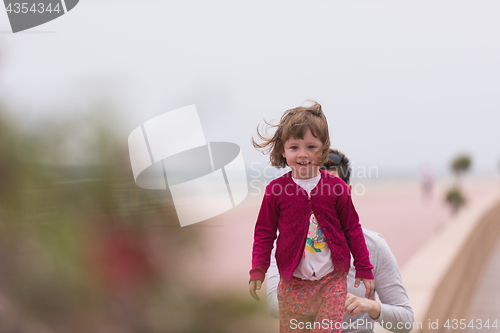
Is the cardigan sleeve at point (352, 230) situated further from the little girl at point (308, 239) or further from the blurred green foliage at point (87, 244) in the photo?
the blurred green foliage at point (87, 244)

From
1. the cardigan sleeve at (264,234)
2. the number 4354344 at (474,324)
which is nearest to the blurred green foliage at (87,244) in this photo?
the cardigan sleeve at (264,234)

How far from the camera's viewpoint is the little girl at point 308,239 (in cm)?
107

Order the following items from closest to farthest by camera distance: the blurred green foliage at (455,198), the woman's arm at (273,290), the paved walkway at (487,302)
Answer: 1. the woman's arm at (273,290)
2. the paved walkway at (487,302)
3. the blurred green foliage at (455,198)

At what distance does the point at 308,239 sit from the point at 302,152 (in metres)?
0.21

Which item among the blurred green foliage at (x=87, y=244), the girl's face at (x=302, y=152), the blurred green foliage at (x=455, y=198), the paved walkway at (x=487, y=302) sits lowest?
the blurred green foliage at (x=455, y=198)

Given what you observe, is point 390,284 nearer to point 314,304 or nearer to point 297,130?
point 314,304

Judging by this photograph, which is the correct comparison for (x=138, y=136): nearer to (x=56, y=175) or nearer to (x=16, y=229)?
(x=56, y=175)

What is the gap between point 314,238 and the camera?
42.9 inches

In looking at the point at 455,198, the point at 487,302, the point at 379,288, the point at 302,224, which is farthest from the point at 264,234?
the point at 455,198

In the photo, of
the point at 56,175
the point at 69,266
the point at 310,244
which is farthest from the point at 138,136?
the point at 310,244

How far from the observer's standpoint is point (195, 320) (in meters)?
1.99

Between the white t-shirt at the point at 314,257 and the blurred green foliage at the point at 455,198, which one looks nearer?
the white t-shirt at the point at 314,257

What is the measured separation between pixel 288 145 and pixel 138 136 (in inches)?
43.2

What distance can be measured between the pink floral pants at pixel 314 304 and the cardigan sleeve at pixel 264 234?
72mm
